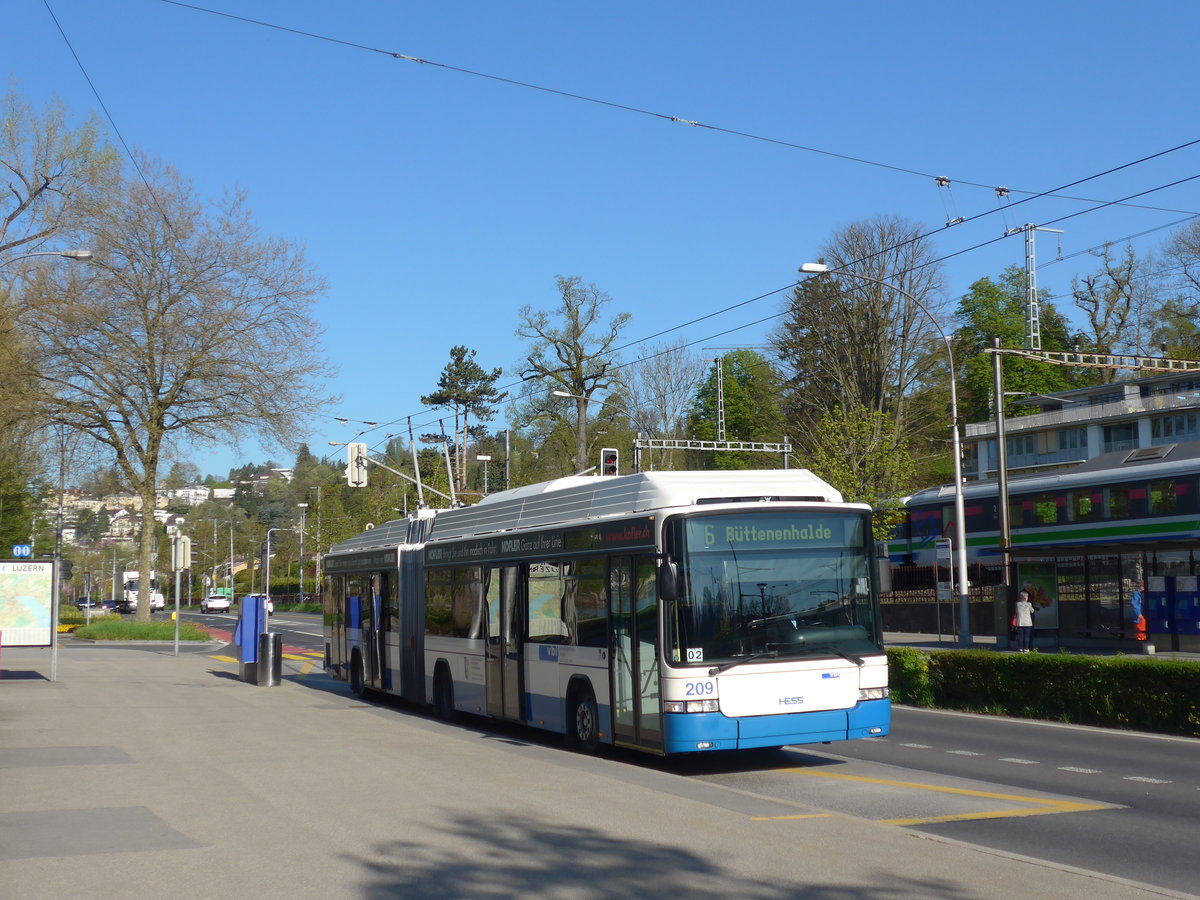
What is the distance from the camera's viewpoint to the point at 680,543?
12438mm

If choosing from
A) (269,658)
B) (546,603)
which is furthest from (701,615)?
(269,658)

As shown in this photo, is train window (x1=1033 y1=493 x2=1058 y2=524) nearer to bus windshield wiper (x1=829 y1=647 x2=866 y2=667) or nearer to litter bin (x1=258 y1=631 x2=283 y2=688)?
litter bin (x1=258 y1=631 x2=283 y2=688)

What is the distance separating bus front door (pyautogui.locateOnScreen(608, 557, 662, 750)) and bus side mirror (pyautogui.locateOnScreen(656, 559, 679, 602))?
22.9 inches

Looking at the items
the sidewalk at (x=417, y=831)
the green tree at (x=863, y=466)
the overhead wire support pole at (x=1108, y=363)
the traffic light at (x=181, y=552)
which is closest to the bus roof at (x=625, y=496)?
the sidewalk at (x=417, y=831)

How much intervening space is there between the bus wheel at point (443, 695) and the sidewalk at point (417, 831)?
447cm

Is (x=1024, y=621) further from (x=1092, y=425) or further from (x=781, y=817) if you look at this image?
(x=1092, y=425)

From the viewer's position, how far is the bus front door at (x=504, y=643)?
1614 centimetres

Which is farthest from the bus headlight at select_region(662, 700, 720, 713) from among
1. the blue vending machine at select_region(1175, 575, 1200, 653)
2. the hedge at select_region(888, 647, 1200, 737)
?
the blue vending machine at select_region(1175, 575, 1200, 653)

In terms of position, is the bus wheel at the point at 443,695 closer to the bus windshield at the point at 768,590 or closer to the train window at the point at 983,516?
the bus windshield at the point at 768,590

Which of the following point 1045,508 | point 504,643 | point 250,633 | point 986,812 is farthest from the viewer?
point 1045,508

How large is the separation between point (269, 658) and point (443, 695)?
207 inches

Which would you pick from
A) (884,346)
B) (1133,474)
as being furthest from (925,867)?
(884,346)

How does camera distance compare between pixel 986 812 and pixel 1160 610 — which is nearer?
pixel 986 812

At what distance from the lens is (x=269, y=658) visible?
23.0m
